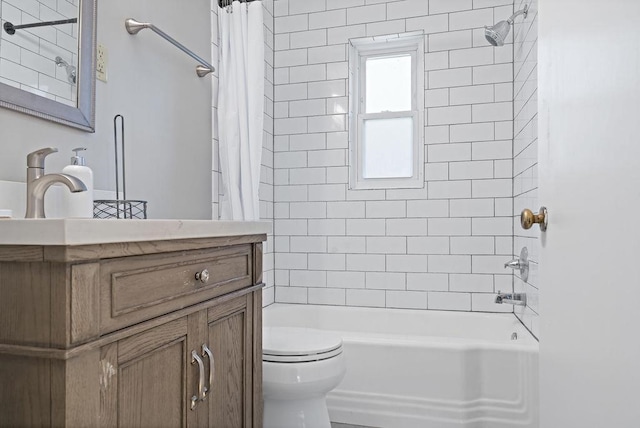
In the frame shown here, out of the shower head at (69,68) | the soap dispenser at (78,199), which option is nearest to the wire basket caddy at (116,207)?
the soap dispenser at (78,199)

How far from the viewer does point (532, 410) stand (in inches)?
82.1

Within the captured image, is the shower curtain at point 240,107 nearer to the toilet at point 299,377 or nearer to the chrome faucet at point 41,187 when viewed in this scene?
the toilet at point 299,377

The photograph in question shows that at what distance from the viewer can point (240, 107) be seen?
2467 millimetres

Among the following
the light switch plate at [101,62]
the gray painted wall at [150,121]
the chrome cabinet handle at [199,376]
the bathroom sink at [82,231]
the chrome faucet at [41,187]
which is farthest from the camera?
the light switch plate at [101,62]

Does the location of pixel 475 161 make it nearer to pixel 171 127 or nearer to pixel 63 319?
pixel 171 127

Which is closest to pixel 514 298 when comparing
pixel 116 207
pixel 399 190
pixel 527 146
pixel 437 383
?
pixel 437 383

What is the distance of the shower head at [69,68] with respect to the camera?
1499mm

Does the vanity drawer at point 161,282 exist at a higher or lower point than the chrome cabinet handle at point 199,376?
higher

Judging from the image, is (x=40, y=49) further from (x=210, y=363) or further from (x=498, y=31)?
(x=498, y=31)

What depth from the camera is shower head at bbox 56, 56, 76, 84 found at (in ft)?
4.92

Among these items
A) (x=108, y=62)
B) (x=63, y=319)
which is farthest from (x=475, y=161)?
(x=63, y=319)

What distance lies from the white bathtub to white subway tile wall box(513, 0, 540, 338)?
0.23 meters

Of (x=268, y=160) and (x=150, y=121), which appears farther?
(x=268, y=160)

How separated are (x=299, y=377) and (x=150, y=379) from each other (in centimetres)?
91
